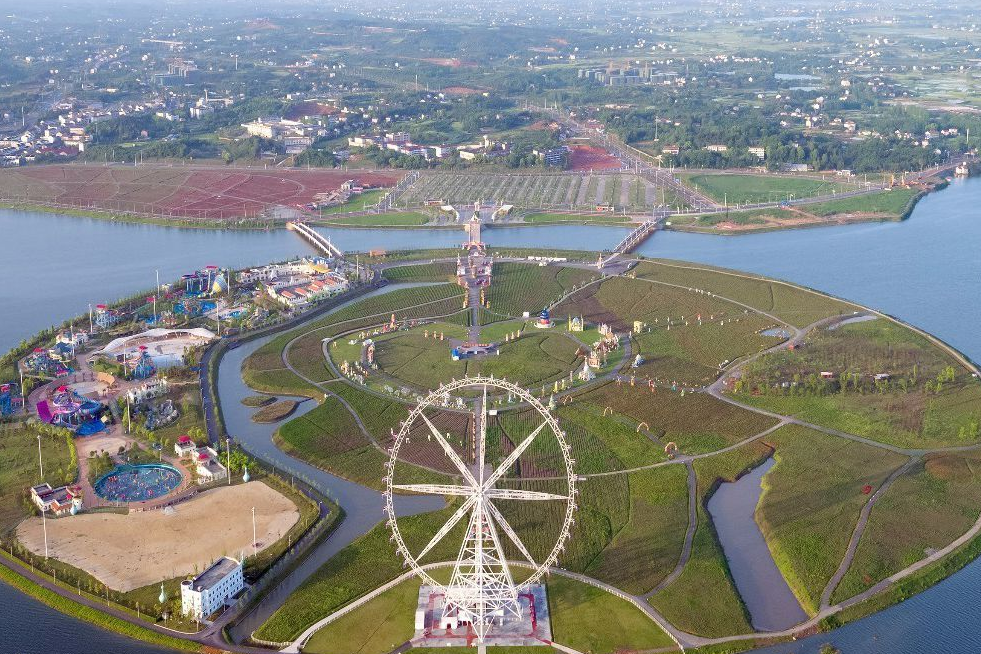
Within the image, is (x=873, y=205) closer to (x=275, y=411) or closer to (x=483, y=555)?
(x=275, y=411)

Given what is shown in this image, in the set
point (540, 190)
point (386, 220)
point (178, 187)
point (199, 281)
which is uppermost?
point (540, 190)

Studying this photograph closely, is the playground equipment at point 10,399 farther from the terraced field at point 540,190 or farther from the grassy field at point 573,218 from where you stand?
the terraced field at point 540,190

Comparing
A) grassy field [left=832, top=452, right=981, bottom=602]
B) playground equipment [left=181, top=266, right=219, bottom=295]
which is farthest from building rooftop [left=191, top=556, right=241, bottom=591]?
playground equipment [left=181, top=266, right=219, bottom=295]

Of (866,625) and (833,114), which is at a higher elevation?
(833,114)

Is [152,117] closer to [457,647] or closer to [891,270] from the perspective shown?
[891,270]

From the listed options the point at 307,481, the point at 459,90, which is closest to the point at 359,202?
the point at 307,481

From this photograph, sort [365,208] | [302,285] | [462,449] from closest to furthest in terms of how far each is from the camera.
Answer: [462,449] → [302,285] → [365,208]

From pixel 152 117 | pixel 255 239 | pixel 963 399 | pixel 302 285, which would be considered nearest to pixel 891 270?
pixel 963 399
